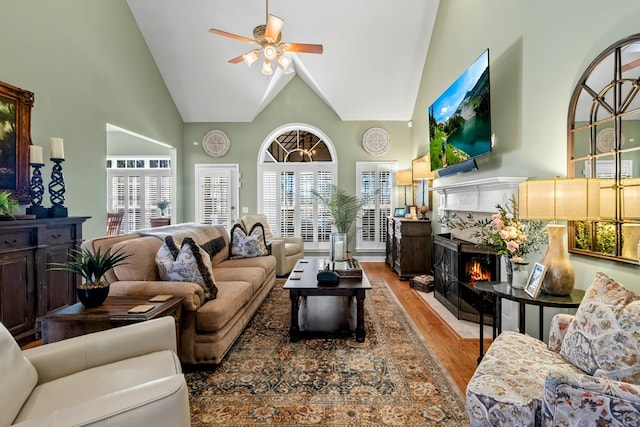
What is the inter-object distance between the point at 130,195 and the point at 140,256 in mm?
5482

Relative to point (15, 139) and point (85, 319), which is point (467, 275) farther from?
point (15, 139)

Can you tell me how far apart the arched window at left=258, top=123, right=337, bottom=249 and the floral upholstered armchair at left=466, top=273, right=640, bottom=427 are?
5107mm

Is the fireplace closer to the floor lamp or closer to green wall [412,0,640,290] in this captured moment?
green wall [412,0,640,290]

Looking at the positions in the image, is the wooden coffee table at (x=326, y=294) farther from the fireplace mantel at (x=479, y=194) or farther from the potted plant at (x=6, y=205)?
the potted plant at (x=6, y=205)

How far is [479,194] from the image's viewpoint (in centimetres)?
350

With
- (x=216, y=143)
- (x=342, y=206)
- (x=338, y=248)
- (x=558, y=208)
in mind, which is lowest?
(x=338, y=248)

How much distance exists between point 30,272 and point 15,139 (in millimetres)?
1289

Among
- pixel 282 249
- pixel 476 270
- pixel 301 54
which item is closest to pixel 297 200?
pixel 282 249

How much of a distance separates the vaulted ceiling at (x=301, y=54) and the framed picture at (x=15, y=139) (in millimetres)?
2762

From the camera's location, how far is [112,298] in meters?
2.22

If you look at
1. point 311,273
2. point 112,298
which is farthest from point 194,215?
point 112,298

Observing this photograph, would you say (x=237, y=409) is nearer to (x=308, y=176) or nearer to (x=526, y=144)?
(x=526, y=144)

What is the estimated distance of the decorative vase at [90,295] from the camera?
2.00 meters

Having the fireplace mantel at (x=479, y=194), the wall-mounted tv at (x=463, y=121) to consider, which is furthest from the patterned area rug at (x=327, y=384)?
the wall-mounted tv at (x=463, y=121)
